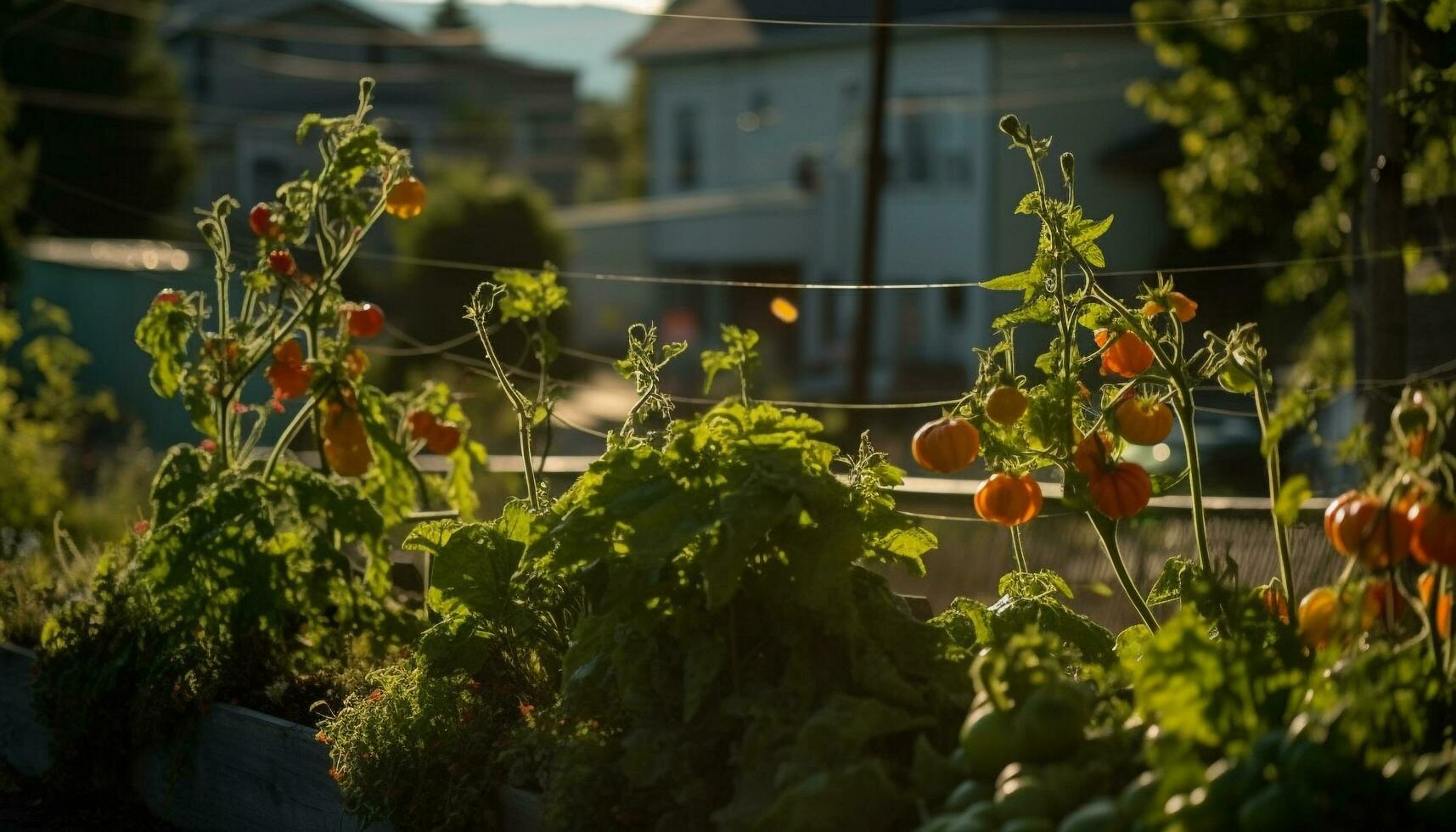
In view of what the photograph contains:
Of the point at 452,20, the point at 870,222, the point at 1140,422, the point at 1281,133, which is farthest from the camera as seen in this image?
the point at 452,20

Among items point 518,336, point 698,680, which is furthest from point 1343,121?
point 518,336

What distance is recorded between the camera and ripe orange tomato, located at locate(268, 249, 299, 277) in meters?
5.04

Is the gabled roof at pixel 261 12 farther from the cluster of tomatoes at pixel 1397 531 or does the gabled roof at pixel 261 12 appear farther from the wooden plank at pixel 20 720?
the cluster of tomatoes at pixel 1397 531

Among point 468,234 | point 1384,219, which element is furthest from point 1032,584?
point 468,234

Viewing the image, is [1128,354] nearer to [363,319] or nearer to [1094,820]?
[1094,820]

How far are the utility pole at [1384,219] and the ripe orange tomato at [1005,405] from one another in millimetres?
3762

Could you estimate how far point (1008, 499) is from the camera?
367 cm

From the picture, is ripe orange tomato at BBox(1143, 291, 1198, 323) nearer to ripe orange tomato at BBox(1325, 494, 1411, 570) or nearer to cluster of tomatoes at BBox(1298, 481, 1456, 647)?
cluster of tomatoes at BBox(1298, 481, 1456, 647)

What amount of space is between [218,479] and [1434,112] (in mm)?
5419

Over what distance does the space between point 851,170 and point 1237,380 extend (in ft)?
79.9

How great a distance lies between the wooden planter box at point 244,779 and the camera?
4508 millimetres

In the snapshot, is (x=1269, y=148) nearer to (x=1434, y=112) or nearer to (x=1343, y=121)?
(x=1343, y=121)

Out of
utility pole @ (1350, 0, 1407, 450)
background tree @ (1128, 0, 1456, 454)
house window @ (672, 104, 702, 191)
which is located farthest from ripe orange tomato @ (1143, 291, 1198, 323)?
house window @ (672, 104, 702, 191)

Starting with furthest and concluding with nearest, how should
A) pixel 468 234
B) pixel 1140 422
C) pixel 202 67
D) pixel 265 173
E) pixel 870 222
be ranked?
pixel 202 67 < pixel 265 173 < pixel 468 234 < pixel 870 222 < pixel 1140 422
